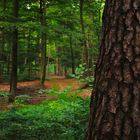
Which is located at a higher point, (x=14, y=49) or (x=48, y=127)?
(x=14, y=49)

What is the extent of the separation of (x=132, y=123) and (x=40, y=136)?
10.6 ft

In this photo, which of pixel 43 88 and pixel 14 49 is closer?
pixel 14 49

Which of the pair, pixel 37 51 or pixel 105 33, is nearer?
pixel 105 33

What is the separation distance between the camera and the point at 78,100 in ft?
24.2

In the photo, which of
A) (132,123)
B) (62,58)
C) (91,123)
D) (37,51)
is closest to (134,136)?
(132,123)

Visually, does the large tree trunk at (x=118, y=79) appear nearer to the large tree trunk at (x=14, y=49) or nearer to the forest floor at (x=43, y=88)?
the forest floor at (x=43, y=88)

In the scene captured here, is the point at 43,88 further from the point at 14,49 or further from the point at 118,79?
the point at 118,79

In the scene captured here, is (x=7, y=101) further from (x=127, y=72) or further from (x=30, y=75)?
(x=30, y=75)

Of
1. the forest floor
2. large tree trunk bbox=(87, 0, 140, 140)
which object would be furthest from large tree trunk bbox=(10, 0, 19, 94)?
large tree trunk bbox=(87, 0, 140, 140)

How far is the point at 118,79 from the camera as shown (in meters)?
2.65

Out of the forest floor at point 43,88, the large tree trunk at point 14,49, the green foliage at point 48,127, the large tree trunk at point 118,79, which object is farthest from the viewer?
the large tree trunk at point 14,49

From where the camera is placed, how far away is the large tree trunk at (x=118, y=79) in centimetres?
256

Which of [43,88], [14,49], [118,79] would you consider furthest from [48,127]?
[43,88]

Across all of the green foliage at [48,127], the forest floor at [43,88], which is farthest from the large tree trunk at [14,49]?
the green foliage at [48,127]
